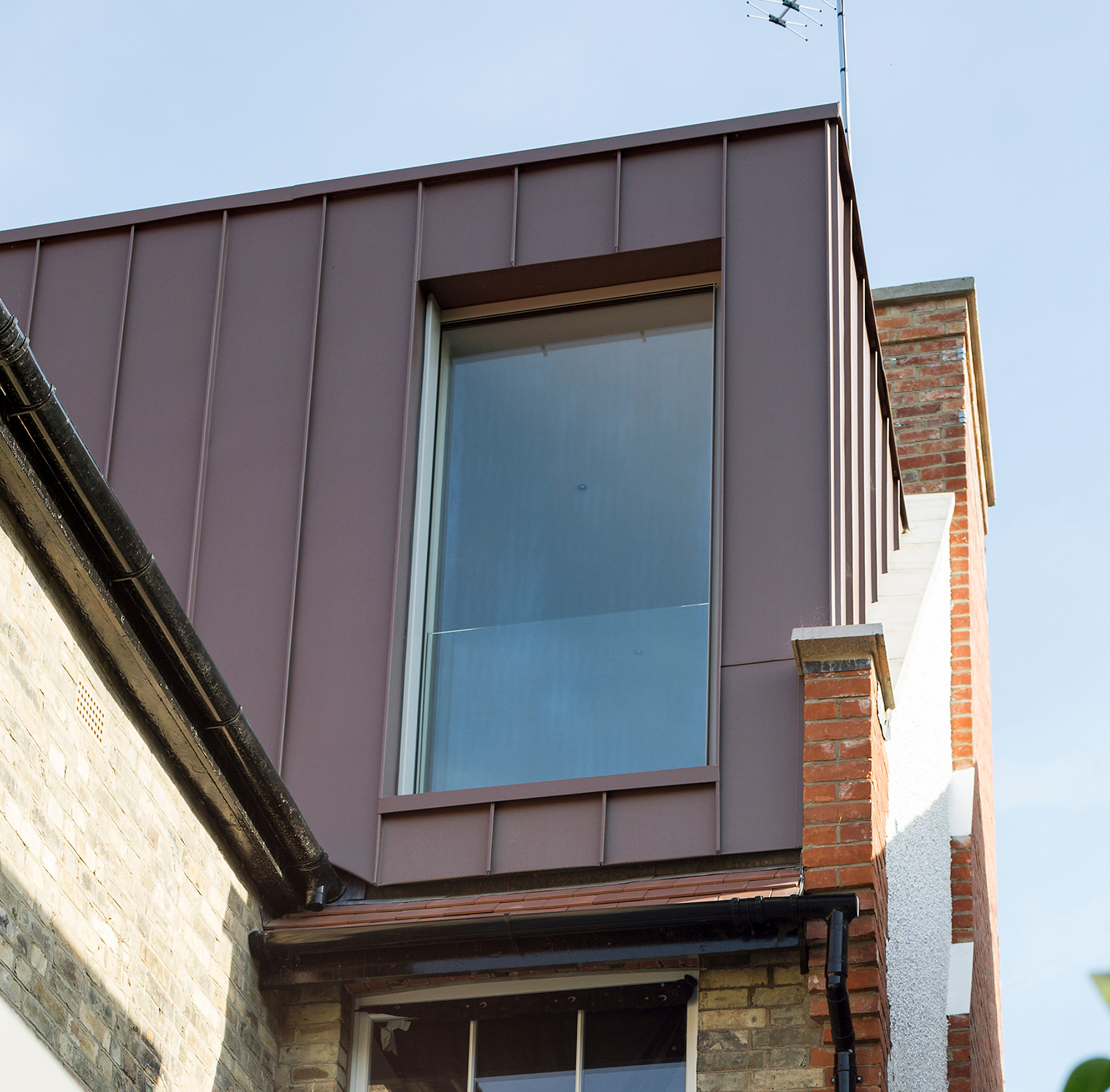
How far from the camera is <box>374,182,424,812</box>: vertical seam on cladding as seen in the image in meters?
6.94

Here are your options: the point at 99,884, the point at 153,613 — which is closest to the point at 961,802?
the point at 153,613

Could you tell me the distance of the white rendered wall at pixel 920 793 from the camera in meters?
7.01

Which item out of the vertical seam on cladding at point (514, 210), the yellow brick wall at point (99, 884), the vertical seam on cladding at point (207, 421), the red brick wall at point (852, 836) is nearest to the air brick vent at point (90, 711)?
the yellow brick wall at point (99, 884)

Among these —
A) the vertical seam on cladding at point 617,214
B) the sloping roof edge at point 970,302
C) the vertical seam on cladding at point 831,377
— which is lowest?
the vertical seam on cladding at point 831,377

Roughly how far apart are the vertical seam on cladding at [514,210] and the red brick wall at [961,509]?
4048 millimetres

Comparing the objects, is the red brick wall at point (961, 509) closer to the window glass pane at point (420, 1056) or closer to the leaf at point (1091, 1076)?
the window glass pane at point (420, 1056)

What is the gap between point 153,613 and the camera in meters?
5.28

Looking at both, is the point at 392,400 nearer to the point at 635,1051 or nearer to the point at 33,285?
the point at 33,285

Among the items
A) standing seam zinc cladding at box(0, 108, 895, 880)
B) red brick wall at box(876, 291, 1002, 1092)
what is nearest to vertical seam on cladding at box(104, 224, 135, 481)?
standing seam zinc cladding at box(0, 108, 895, 880)

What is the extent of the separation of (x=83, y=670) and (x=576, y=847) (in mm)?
2225

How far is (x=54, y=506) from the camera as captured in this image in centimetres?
484

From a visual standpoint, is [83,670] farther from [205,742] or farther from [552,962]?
[552,962]

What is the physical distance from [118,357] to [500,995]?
3891 millimetres

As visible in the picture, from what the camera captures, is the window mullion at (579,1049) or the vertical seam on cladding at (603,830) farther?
the vertical seam on cladding at (603,830)
